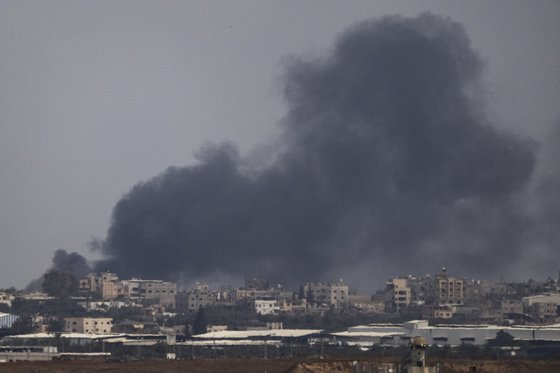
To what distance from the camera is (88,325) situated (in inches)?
5935

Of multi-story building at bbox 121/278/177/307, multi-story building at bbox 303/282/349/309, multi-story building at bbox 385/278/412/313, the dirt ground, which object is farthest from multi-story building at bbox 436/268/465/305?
the dirt ground

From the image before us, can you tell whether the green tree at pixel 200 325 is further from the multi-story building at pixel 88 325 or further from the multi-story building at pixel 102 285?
the multi-story building at pixel 102 285

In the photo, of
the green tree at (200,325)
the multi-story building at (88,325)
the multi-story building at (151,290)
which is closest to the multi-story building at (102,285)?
the multi-story building at (151,290)

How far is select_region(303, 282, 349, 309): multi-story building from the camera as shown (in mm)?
186500

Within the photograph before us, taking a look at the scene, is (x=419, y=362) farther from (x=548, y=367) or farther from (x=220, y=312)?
(x=220, y=312)

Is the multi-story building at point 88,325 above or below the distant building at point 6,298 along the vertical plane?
below

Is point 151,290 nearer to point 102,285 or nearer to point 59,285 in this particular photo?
point 102,285

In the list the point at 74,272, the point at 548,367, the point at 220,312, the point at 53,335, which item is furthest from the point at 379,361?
the point at 74,272

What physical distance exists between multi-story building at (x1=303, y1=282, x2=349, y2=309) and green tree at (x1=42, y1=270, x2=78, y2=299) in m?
22.9

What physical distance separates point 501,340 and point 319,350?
14.7 metres

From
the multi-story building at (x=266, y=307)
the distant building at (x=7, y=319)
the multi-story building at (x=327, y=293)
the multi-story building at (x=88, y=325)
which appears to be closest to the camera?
the distant building at (x=7, y=319)

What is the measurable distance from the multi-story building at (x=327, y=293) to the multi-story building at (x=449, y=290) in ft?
40.9

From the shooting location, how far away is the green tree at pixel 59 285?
18062 cm

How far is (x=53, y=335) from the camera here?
135125 mm
